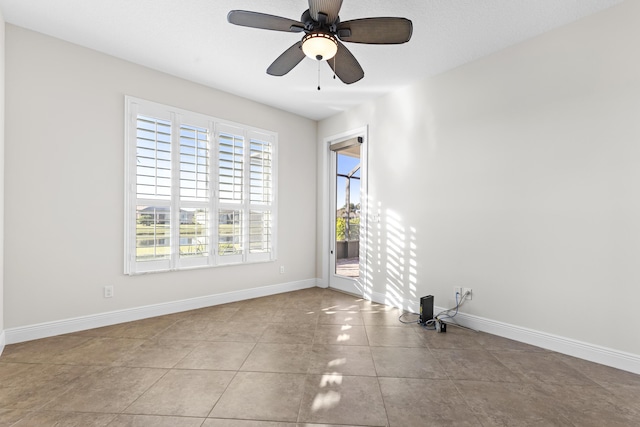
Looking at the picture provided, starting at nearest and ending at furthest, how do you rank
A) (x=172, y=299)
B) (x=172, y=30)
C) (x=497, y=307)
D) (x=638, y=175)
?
(x=638, y=175)
(x=172, y=30)
(x=497, y=307)
(x=172, y=299)

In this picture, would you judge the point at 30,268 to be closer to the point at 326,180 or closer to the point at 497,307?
the point at 326,180

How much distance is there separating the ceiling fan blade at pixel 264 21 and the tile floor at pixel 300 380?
2.39m

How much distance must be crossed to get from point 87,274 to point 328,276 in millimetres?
3171

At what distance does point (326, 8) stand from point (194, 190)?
8.62ft

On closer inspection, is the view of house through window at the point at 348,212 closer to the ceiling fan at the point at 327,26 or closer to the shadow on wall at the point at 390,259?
the shadow on wall at the point at 390,259

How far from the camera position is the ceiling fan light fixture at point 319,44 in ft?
6.38

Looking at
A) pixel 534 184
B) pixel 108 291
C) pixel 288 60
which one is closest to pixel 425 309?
pixel 534 184

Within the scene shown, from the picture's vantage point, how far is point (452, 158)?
3.37 m

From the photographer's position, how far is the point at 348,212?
4.77 metres

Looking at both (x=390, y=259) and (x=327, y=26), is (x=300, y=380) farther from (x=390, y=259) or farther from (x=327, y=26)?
(x=327, y=26)

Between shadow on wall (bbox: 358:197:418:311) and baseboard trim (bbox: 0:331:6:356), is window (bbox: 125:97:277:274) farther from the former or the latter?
shadow on wall (bbox: 358:197:418:311)

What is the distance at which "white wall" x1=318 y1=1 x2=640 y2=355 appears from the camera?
2338mm

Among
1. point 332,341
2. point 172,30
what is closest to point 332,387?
point 332,341

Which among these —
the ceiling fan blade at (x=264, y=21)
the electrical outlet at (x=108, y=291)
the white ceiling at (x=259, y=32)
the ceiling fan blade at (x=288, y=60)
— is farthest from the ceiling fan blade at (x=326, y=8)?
the electrical outlet at (x=108, y=291)
